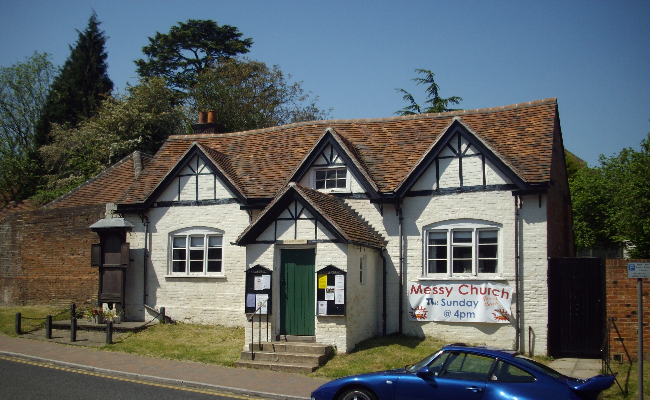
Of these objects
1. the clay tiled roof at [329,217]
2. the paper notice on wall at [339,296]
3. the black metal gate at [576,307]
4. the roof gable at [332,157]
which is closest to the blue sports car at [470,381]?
the paper notice on wall at [339,296]

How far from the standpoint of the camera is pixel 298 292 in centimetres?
1603

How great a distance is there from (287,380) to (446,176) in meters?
7.61

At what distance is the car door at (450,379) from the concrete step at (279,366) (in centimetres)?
486

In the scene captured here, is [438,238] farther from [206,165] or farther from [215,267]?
→ [206,165]

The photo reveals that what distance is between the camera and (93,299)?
22.3 metres

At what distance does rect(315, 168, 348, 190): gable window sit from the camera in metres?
19.1

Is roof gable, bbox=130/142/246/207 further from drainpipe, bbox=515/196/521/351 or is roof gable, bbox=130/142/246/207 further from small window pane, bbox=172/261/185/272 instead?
drainpipe, bbox=515/196/521/351

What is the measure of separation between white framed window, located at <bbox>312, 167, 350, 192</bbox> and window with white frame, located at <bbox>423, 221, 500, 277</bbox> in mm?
3153

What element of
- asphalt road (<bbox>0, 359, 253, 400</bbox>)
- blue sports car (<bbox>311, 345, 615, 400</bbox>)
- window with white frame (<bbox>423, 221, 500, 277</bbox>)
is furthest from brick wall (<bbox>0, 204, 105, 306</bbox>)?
blue sports car (<bbox>311, 345, 615, 400</bbox>)

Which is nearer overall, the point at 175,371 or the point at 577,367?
the point at 175,371

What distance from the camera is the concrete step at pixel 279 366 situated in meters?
14.0

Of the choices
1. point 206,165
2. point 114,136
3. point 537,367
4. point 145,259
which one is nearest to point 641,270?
point 537,367

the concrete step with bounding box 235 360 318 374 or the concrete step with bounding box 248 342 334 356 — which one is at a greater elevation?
the concrete step with bounding box 248 342 334 356

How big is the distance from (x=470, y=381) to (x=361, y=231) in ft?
27.1
